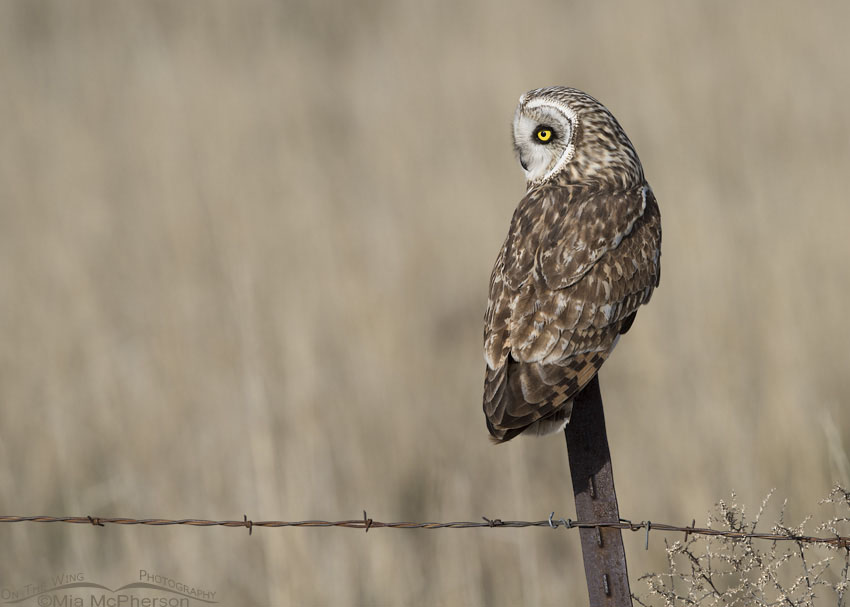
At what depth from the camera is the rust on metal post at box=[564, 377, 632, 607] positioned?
7.94ft

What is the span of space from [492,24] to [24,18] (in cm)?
573

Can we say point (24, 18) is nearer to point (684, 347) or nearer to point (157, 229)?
point (157, 229)

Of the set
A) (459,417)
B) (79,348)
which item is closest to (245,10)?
(79,348)

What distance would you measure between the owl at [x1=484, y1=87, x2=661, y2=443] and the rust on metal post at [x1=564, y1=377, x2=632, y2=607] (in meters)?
0.17

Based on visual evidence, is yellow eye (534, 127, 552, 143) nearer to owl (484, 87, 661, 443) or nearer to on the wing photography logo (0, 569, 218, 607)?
owl (484, 87, 661, 443)

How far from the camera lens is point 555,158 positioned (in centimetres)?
347

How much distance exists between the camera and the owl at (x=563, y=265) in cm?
265

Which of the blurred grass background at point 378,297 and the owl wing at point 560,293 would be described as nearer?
the owl wing at point 560,293

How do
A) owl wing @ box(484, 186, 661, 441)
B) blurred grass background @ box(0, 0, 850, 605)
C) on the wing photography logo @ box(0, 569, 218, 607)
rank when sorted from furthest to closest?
blurred grass background @ box(0, 0, 850, 605) < on the wing photography logo @ box(0, 569, 218, 607) < owl wing @ box(484, 186, 661, 441)

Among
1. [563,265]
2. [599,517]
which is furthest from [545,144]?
[599,517]

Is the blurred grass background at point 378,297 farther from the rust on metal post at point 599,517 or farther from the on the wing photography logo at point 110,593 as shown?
the rust on metal post at point 599,517

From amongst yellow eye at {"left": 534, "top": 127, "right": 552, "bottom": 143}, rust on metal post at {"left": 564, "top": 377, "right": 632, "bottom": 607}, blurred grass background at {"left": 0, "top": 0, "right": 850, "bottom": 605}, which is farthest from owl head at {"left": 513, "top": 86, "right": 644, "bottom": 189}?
blurred grass background at {"left": 0, "top": 0, "right": 850, "bottom": 605}

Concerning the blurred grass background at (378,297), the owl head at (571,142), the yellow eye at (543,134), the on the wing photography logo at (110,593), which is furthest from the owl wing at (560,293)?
the on the wing photography logo at (110,593)

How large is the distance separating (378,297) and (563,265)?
3.15 metres
